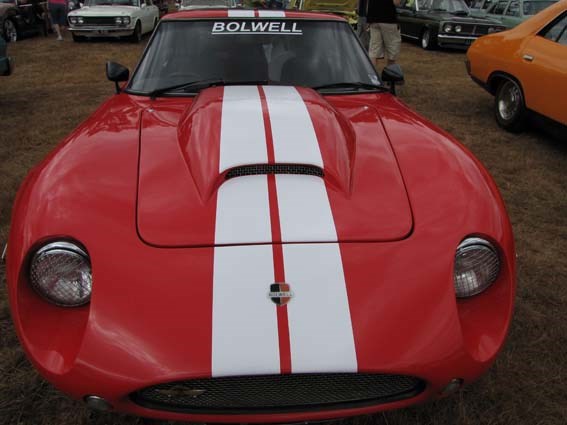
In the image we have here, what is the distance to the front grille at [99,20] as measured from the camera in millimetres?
12273

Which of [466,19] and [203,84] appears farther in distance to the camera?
[466,19]

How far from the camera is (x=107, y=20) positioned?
12.3 meters

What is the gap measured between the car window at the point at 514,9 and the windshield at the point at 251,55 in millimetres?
10079

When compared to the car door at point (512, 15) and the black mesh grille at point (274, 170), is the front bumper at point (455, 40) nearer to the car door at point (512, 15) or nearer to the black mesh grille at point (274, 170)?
the car door at point (512, 15)

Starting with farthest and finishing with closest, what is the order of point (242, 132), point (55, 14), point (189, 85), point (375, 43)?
1. point (55, 14)
2. point (375, 43)
3. point (189, 85)
4. point (242, 132)

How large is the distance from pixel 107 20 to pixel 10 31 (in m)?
2.42

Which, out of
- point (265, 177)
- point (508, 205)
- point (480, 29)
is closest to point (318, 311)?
point (265, 177)

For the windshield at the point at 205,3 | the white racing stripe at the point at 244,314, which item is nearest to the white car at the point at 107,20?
the windshield at the point at 205,3

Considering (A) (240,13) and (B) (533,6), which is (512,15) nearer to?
(B) (533,6)

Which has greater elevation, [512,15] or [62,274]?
[62,274]

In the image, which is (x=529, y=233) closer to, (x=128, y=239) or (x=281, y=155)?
(x=281, y=155)

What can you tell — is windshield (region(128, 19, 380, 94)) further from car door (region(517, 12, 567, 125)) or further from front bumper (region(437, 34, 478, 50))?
front bumper (region(437, 34, 478, 50))

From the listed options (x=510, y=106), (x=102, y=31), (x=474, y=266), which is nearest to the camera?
(x=474, y=266)

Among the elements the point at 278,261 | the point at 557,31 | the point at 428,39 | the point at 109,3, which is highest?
the point at 278,261
